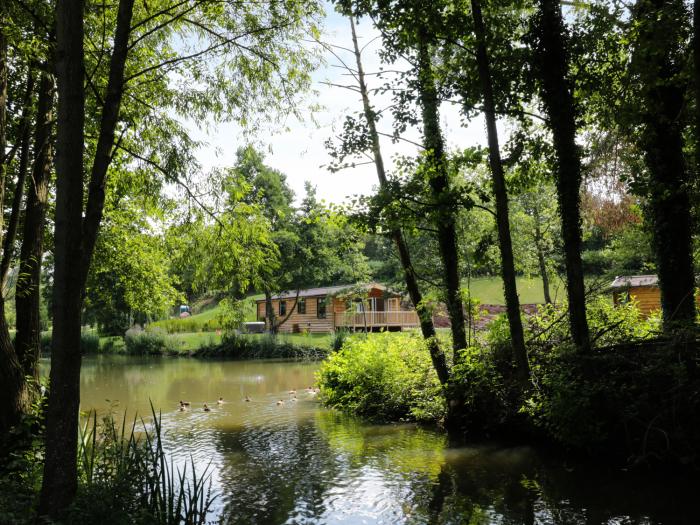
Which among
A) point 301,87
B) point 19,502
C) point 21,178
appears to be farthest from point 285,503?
point 21,178

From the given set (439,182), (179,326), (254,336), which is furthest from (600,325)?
(179,326)

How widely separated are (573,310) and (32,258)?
8.25 meters

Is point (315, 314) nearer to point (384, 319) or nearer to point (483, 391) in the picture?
point (384, 319)

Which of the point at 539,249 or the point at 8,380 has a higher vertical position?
the point at 539,249

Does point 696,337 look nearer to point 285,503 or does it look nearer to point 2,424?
point 285,503

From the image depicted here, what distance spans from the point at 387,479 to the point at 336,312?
30.0 meters

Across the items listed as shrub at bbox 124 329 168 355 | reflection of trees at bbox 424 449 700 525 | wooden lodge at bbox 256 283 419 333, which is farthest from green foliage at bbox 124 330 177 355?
reflection of trees at bbox 424 449 700 525

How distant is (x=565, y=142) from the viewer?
29.2 feet

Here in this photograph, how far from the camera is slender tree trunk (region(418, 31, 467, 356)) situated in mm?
9883

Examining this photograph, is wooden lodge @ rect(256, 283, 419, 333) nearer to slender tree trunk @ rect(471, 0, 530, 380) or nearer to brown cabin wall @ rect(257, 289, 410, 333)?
brown cabin wall @ rect(257, 289, 410, 333)

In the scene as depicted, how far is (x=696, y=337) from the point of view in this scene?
7.45m

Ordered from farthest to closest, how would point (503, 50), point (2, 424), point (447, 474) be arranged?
point (503, 50)
point (447, 474)
point (2, 424)

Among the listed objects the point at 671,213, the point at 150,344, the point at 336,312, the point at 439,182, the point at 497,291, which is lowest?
the point at 150,344

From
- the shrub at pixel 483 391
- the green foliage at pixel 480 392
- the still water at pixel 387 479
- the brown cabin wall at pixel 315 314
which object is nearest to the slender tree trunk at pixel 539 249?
the still water at pixel 387 479
